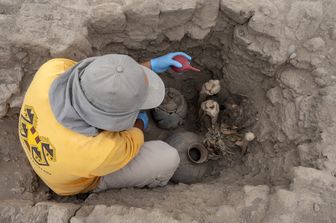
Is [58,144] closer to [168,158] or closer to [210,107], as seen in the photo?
[168,158]

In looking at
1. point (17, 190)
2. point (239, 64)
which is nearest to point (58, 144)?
point (17, 190)

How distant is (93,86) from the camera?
51.0 inches

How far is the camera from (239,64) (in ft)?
7.64

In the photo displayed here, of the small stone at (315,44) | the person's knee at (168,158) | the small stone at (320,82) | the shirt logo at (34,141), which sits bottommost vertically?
the person's knee at (168,158)

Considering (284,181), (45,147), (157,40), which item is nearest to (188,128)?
(157,40)

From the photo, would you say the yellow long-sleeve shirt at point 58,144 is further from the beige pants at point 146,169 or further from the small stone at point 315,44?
the small stone at point 315,44

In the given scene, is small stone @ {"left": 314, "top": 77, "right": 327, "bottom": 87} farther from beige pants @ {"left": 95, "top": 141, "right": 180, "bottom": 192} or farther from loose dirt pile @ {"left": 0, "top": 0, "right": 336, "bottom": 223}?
beige pants @ {"left": 95, "top": 141, "right": 180, "bottom": 192}

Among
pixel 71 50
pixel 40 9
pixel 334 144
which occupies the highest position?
pixel 40 9

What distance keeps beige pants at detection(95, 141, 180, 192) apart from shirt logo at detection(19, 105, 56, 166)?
1.54ft

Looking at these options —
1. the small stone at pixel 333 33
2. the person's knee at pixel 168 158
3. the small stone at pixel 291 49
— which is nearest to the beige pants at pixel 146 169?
the person's knee at pixel 168 158

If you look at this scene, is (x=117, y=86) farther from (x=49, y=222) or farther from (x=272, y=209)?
(x=272, y=209)

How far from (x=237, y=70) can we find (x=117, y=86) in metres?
1.34

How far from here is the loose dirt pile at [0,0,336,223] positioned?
1.60 meters

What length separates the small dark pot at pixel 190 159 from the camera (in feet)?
7.59
